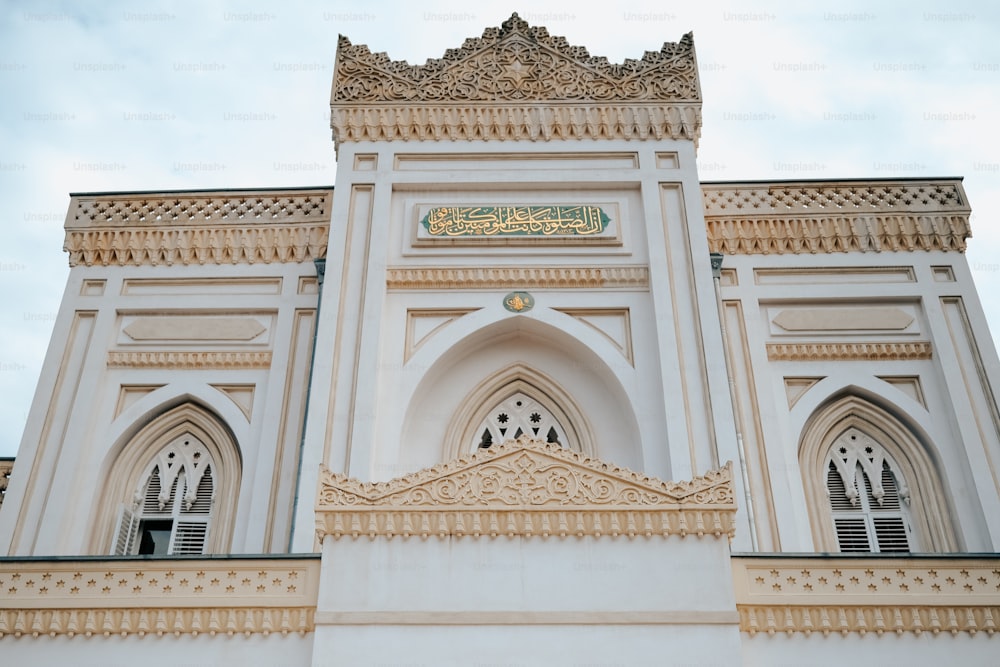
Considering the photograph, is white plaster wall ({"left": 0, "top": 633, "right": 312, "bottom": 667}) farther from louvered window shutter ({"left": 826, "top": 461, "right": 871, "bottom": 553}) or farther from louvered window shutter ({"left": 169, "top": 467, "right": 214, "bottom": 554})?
louvered window shutter ({"left": 826, "top": 461, "right": 871, "bottom": 553})

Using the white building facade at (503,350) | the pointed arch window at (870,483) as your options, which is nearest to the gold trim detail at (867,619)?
the white building facade at (503,350)

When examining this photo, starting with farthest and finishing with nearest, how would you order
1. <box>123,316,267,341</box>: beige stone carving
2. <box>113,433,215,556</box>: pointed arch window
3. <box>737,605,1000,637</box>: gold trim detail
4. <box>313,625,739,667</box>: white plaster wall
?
<box>123,316,267,341</box>: beige stone carving < <box>113,433,215,556</box>: pointed arch window < <box>737,605,1000,637</box>: gold trim detail < <box>313,625,739,667</box>: white plaster wall

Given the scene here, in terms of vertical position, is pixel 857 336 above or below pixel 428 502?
above

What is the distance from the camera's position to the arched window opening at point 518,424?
9516 millimetres

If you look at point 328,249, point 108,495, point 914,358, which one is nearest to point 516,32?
point 328,249

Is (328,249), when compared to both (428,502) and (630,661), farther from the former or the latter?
(630,661)

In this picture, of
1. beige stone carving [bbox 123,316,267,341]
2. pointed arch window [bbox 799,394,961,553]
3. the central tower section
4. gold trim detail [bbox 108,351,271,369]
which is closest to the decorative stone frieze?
the central tower section

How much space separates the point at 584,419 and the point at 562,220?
2136 millimetres

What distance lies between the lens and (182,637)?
20.1ft

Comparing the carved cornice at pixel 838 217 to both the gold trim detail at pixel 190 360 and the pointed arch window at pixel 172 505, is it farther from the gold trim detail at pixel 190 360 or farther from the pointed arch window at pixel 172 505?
the pointed arch window at pixel 172 505

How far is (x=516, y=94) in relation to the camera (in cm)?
1079

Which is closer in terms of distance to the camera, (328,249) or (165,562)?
(165,562)

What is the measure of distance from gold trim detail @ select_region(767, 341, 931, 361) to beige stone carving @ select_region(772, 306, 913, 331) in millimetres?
218

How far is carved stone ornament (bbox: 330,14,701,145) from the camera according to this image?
1059 cm
